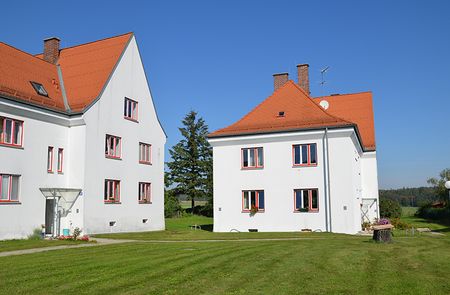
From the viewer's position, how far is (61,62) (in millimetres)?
29875

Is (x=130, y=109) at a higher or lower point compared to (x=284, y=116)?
higher

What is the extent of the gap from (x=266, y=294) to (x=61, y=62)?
2630cm

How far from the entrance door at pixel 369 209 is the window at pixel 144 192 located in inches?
672

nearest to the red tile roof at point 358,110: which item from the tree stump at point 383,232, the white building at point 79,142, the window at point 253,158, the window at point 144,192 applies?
the window at point 253,158

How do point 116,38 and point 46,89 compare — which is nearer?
point 46,89

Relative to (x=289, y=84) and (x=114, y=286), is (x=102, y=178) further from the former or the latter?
(x=114, y=286)

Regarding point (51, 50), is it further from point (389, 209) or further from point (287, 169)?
point (389, 209)

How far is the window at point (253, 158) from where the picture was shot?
28.6 metres

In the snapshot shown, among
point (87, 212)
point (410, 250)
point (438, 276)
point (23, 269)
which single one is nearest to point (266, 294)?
point (438, 276)

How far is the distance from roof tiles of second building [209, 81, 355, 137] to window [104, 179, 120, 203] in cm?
710

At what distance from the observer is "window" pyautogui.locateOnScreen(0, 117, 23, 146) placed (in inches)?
833

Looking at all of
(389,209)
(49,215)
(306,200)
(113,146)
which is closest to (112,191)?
(113,146)

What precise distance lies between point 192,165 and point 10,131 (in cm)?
4028

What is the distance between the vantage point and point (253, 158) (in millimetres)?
28859
